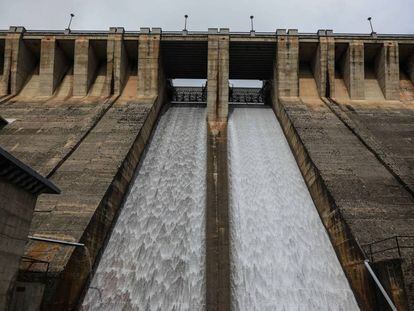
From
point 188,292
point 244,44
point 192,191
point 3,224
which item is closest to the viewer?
point 3,224

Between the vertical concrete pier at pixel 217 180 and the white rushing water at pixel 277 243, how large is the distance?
329 millimetres

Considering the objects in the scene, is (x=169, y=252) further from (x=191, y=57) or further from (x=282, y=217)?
(x=191, y=57)

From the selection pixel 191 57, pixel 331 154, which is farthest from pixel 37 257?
pixel 191 57

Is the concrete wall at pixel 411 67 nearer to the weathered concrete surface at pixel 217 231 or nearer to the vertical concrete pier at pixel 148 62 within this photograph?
the weathered concrete surface at pixel 217 231

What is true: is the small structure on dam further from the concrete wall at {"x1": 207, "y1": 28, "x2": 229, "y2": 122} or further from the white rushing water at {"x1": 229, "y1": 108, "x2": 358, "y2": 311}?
the concrete wall at {"x1": 207, "y1": 28, "x2": 229, "y2": 122}

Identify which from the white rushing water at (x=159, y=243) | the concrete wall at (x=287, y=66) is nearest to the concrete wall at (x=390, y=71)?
the concrete wall at (x=287, y=66)

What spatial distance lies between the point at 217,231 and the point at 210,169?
12.2ft

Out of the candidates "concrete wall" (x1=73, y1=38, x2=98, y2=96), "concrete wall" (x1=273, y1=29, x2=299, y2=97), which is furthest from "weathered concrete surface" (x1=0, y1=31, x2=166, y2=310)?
"concrete wall" (x1=273, y1=29, x2=299, y2=97)

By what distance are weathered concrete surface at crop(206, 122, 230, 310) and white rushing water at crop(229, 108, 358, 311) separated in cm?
29

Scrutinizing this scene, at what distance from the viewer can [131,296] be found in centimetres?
1072

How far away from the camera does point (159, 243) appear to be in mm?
12445

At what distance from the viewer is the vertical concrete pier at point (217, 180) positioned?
11086 millimetres

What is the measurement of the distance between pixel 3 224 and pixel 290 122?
13986 millimetres

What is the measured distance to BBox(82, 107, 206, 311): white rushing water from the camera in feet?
35.1
